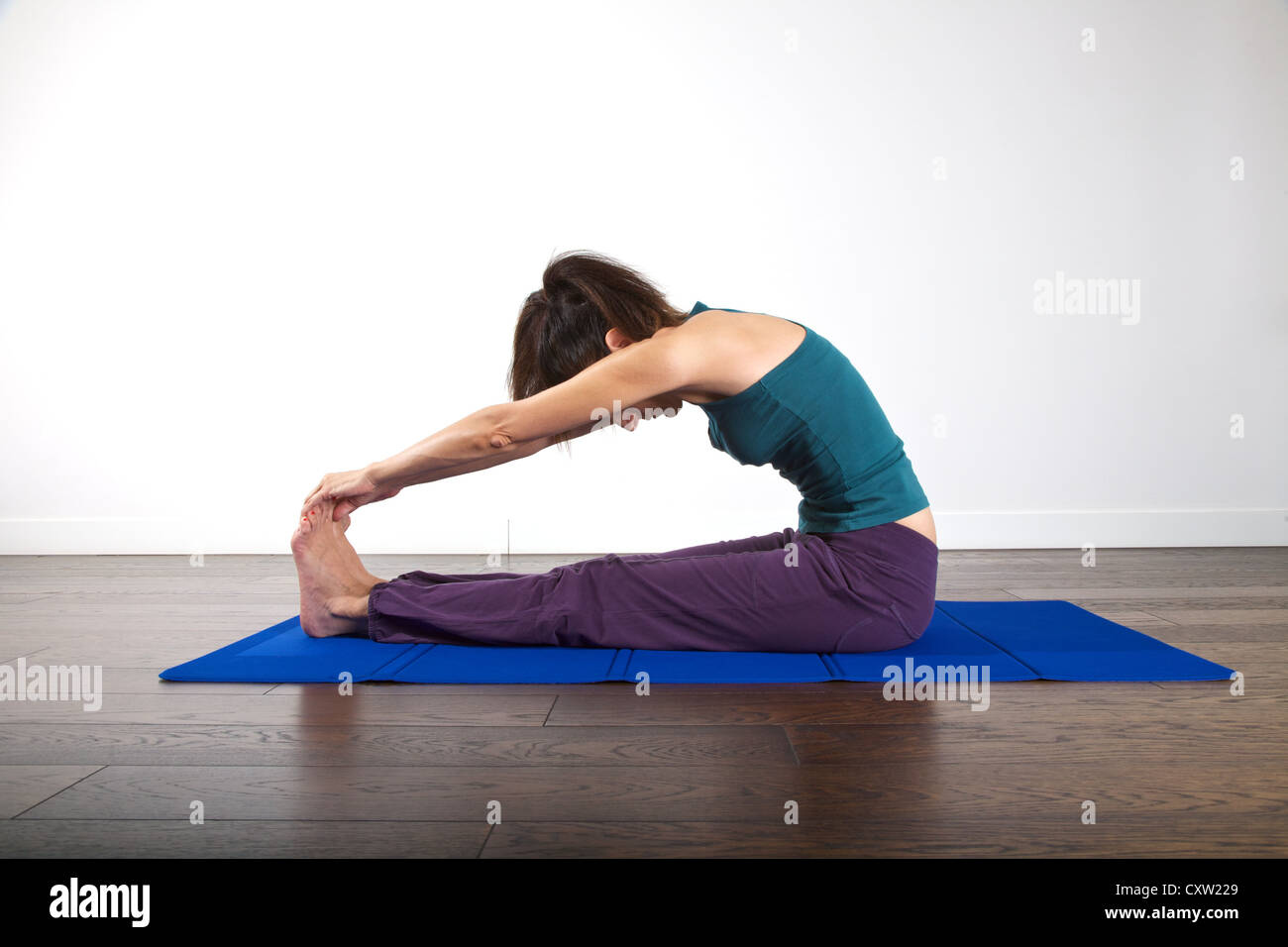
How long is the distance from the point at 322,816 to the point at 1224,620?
90.3 inches

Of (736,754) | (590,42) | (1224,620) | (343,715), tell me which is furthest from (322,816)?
(590,42)

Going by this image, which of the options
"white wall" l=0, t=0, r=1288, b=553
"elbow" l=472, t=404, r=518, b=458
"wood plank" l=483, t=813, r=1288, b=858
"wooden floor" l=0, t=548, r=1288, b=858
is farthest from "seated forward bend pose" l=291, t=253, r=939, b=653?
"white wall" l=0, t=0, r=1288, b=553

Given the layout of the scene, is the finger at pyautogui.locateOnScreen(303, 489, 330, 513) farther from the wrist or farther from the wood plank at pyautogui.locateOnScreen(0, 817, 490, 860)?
the wood plank at pyautogui.locateOnScreen(0, 817, 490, 860)

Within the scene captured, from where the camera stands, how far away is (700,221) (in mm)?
4133

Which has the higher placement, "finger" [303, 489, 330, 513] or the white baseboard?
"finger" [303, 489, 330, 513]

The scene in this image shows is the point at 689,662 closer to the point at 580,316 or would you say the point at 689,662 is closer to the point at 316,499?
the point at 580,316

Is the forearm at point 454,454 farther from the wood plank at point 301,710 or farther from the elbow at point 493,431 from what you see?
the wood plank at point 301,710

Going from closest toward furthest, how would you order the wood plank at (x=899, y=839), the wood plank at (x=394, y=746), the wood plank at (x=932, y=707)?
1. the wood plank at (x=899, y=839)
2. the wood plank at (x=394, y=746)
3. the wood plank at (x=932, y=707)

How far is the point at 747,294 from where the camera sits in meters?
4.15

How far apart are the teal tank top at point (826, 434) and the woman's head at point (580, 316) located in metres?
0.13

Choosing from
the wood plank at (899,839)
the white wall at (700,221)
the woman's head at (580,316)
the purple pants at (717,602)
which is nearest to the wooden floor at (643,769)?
the wood plank at (899,839)

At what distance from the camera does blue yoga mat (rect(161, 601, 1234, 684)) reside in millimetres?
1745

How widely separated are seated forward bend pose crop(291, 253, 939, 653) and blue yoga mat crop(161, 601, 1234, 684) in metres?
0.05

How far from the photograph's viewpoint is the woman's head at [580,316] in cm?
187
